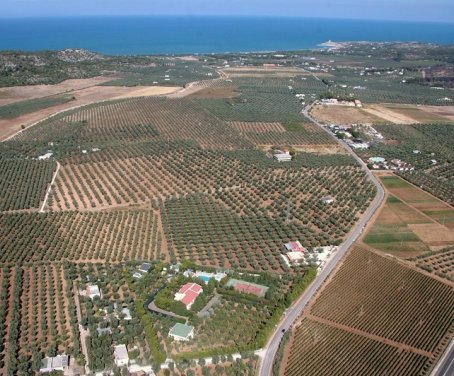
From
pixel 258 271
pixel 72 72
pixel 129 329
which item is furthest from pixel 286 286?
pixel 72 72

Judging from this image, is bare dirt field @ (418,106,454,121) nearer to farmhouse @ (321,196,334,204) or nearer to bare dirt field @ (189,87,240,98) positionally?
bare dirt field @ (189,87,240,98)

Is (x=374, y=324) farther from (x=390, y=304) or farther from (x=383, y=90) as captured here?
(x=383, y=90)

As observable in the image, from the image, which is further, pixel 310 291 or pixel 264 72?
pixel 264 72

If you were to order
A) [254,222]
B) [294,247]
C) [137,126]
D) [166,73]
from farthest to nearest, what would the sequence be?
[166,73], [137,126], [254,222], [294,247]

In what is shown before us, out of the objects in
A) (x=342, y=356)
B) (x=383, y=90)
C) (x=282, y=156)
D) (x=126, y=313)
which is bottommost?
(x=342, y=356)

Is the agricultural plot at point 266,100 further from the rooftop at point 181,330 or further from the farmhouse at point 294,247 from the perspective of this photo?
the rooftop at point 181,330

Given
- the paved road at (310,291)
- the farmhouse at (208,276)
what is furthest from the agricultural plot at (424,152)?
the farmhouse at (208,276)

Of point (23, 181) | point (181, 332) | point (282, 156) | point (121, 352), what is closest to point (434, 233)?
point (282, 156)

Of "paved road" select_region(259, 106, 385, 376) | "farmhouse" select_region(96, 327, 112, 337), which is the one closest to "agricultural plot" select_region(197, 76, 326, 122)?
"paved road" select_region(259, 106, 385, 376)

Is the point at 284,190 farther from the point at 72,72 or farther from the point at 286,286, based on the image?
the point at 72,72
